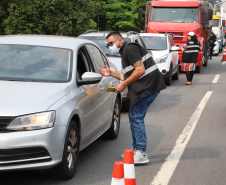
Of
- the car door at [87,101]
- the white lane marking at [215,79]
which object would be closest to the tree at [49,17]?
the white lane marking at [215,79]

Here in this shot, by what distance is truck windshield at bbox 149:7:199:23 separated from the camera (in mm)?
24812

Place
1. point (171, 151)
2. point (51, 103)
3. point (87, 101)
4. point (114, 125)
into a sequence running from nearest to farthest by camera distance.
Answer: point (51, 103) < point (87, 101) < point (171, 151) < point (114, 125)

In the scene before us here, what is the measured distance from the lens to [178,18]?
24.9 metres

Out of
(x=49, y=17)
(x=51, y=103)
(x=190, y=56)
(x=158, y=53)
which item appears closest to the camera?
(x=51, y=103)

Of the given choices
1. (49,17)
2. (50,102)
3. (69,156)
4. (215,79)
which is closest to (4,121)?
(50,102)

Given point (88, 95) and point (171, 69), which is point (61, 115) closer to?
point (88, 95)

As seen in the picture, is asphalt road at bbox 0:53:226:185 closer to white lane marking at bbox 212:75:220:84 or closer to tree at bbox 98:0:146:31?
white lane marking at bbox 212:75:220:84

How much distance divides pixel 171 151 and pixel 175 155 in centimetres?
30

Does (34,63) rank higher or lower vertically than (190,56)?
higher

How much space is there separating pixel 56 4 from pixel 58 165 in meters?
23.2

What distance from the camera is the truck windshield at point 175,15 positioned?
24812 mm

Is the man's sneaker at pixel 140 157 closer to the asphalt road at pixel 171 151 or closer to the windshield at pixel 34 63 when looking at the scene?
the asphalt road at pixel 171 151

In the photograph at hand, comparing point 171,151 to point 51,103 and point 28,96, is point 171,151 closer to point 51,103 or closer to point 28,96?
point 51,103

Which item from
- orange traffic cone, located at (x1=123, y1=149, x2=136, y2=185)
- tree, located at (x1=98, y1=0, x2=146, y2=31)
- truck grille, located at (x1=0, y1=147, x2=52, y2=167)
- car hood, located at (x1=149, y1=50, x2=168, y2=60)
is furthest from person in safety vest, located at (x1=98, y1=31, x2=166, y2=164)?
tree, located at (x1=98, y1=0, x2=146, y2=31)
